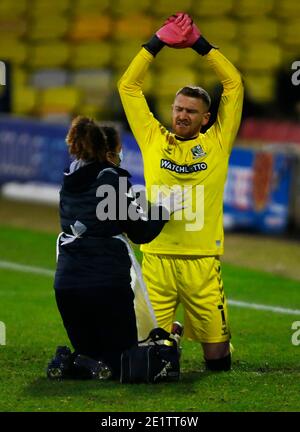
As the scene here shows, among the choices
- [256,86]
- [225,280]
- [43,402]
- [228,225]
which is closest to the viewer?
[43,402]

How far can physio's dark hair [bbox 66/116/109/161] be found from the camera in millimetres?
7645

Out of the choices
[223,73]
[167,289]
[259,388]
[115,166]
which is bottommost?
[259,388]

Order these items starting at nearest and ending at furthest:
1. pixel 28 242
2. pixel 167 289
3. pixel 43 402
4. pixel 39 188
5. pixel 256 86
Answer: pixel 43 402
pixel 167 289
pixel 28 242
pixel 39 188
pixel 256 86

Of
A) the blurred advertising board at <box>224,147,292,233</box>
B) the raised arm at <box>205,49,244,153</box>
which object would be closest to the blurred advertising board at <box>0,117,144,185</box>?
the blurred advertising board at <box>224,147,292,233</box>

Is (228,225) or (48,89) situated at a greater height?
(48,89)

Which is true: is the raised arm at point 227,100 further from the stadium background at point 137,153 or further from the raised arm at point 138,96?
the stadium background at point 137,153

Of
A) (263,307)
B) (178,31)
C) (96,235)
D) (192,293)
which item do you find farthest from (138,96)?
(263,307)

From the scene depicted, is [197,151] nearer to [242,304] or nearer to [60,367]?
[60,367]

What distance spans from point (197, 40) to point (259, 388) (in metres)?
2.37

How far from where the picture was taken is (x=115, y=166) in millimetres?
7734

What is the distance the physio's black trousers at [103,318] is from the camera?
7645mm

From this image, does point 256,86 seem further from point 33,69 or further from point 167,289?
point 167,289

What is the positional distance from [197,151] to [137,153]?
29.9 feet

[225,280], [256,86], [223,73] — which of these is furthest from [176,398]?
[256,86]
